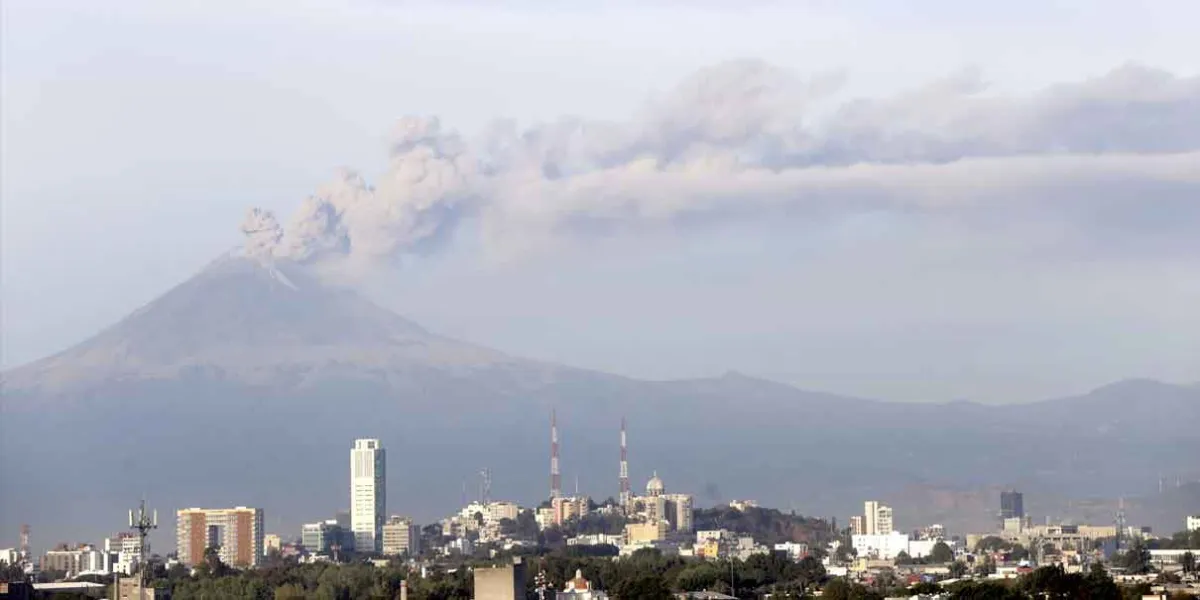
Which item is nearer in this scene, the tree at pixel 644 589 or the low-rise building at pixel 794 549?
the tree at pixel 644 589

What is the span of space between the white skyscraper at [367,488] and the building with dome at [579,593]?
3898 inches

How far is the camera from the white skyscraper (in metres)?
185

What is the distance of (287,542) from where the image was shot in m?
172

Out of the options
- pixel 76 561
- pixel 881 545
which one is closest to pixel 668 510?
pixel 881 545

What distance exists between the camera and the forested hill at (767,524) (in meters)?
177

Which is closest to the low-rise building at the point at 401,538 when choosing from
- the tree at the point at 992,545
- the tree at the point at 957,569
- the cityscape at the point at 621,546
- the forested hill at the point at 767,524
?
the cityscape at the point at 621,546

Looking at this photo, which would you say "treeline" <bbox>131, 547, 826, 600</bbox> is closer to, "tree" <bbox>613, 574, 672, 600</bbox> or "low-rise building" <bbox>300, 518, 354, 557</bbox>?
"tree" <bbox>613, 574, 672, 600</bbox>

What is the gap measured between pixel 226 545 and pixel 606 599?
91906 mm

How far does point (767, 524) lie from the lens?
593 ft

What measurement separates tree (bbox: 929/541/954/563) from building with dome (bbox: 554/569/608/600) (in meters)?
55.6

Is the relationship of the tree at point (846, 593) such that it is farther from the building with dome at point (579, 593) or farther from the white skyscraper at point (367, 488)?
the white skyscraper at point (367, 488)

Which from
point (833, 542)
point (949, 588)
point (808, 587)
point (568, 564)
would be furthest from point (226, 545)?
point (949, 588)

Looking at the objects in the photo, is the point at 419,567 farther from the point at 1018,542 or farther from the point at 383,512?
the point at 383,512

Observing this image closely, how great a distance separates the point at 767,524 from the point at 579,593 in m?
109
